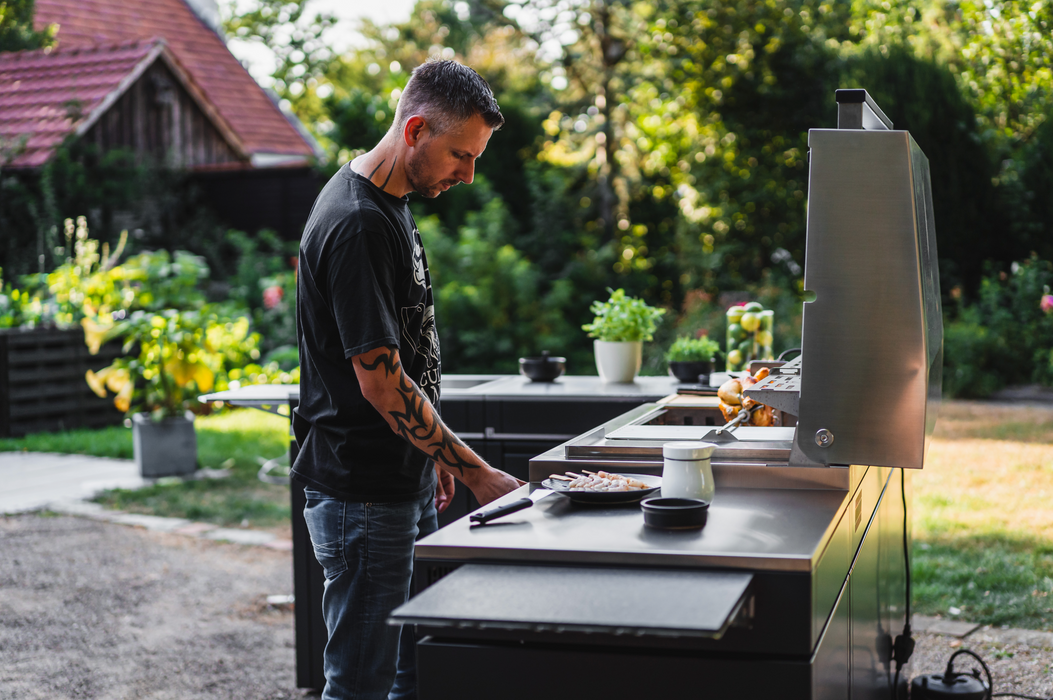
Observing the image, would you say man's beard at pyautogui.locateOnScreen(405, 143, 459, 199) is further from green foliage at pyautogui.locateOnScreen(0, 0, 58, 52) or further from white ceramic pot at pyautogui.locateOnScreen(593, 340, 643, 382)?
green foliage at pyautogui.locateOnScreen(0, 0, 58, 52)

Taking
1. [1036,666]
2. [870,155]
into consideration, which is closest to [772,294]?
[1036,666]

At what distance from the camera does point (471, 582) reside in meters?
1.57

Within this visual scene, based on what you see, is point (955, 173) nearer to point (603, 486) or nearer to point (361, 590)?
point (603, 486)

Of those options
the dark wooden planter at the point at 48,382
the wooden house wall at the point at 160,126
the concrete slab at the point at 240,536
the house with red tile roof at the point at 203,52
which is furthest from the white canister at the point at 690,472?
the house with red tile roof at the point at 203,52

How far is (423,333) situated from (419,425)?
0.94 ft

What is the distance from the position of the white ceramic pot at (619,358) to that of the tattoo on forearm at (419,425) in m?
1.64

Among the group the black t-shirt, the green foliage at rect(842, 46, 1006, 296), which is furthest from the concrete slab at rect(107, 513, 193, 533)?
the green foliage at rect(842, 46, 1006, 296)

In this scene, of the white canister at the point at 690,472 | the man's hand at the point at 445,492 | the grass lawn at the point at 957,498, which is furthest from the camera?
the grass lawn at the point at 957,498

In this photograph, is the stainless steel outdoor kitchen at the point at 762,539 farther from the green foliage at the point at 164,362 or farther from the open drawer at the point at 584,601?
the green foliage at the point at 164,362

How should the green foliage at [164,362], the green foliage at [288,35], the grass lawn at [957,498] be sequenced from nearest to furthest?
the grass lawn at [957,498] < the green foliage at [164,362] < the green foliage at [288,35]

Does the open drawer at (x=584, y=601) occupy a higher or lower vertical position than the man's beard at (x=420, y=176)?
lower

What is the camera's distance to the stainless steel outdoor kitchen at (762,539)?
152 centimetres

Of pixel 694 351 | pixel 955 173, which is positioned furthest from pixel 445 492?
pixel 955 173

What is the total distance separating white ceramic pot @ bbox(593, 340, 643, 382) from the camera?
369 cm
